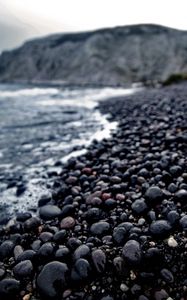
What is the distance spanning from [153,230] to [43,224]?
5.03ft

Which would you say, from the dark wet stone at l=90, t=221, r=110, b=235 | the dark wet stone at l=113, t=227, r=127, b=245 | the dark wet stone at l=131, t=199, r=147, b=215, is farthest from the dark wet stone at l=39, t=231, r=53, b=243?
the dark wet stone at l=131, t=199, r=147, b=215

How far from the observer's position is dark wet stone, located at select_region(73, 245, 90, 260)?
339 cm

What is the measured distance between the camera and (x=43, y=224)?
4359 mm

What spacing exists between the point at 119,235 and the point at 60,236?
716 mm

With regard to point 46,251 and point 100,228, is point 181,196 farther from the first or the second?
point 46,251

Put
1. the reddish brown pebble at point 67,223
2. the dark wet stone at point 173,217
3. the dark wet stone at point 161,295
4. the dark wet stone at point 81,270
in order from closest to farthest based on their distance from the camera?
the dark wet stone at point 161,295
the dark wet stone at point 81,270
the dark wet stone at point 173,217
the reddish brown pebble at point 67,223

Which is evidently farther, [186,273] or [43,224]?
[43,224]

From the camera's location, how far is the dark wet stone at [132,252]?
323cm

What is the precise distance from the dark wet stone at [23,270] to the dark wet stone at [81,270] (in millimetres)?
480

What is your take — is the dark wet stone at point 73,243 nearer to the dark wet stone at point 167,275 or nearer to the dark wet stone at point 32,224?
the dark wet stone at point 32,224

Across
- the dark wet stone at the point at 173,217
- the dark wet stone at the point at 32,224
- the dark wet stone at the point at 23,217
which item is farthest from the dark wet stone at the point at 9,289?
the dark wet stone at the point at 173,217

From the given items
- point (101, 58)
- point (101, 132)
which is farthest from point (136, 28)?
point (101, 132)

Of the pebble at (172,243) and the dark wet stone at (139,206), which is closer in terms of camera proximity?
the pebble at (172,243)

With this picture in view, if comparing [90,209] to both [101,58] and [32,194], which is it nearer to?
[32,194]
